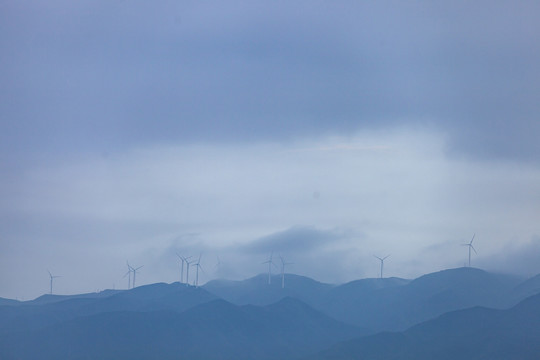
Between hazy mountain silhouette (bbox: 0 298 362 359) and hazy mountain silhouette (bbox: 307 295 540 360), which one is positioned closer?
hazy mountain silhouette (bbox: 307 295 540 360)

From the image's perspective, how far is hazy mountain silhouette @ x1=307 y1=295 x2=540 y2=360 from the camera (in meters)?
157

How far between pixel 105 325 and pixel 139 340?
11.1m

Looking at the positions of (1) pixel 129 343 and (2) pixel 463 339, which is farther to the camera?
(1) pixel 129 343

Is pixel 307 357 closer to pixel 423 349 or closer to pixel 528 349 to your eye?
pixel 423 349

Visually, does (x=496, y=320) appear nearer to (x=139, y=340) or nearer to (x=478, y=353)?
(x=478, y=353)

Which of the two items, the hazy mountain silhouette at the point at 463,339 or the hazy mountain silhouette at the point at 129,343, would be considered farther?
the hazy mountain silhouette at the point at 129,343

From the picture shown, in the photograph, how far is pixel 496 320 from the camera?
17312 cm

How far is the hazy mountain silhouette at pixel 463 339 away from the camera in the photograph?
156875 mm

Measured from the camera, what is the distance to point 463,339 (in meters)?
168

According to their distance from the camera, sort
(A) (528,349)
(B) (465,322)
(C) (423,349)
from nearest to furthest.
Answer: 1. (A) (528,349)
2. (C) (423,349)
3. (B) (465,322)

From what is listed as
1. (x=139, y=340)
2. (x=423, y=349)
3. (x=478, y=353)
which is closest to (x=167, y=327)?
(x=139, y=340)

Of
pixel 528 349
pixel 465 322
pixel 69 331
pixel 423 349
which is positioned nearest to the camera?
pixel 528 349

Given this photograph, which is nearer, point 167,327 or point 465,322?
point 465,322

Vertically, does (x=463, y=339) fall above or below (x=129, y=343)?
above
